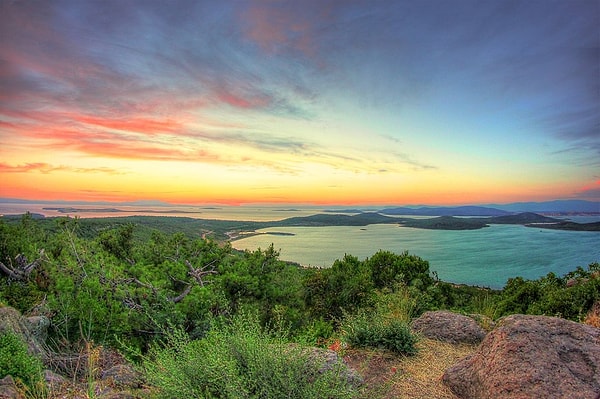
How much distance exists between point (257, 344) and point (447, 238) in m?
74.7

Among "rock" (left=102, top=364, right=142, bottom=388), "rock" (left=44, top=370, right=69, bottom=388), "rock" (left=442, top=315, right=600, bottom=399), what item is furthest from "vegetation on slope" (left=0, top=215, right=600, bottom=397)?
"rock" (left=442, top=315, right=600, bottom=399)

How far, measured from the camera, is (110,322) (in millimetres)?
6609

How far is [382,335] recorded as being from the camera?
593cm

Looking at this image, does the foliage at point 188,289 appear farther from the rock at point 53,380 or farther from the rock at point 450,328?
the rock at point 53,380

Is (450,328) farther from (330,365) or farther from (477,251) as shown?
(477,251)

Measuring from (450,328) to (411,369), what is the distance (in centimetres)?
184

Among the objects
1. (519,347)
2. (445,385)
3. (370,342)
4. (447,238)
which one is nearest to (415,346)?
(370,342)

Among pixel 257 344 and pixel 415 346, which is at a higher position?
pixel 257 344

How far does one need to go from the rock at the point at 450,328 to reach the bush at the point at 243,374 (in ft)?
12.1

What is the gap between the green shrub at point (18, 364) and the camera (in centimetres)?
402

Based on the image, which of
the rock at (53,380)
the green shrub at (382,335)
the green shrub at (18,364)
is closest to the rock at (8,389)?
the green shrub at (18,364)

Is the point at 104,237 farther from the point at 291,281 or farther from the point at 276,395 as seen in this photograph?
the point at 276,395

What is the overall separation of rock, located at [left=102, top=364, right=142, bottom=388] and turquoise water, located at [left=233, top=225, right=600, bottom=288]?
76.9 ft

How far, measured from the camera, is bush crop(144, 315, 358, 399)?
3.01 metres
